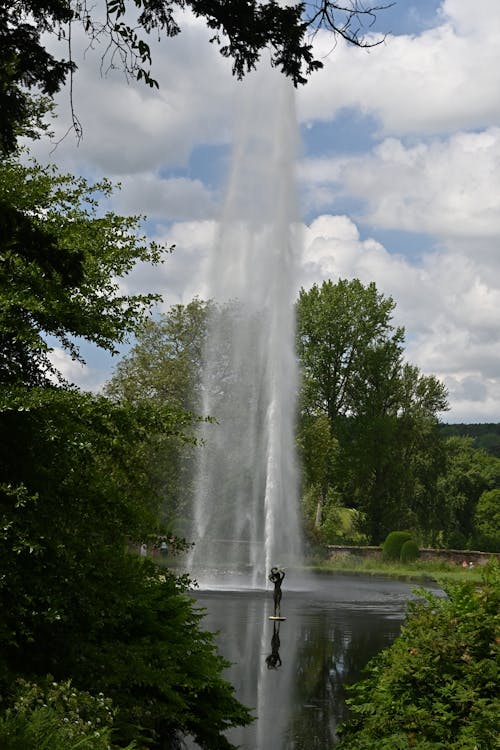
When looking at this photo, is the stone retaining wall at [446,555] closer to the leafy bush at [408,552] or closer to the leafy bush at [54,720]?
the leafy bush at [408,552]

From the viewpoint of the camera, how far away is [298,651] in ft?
58.2

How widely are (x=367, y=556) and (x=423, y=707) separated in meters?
45.6

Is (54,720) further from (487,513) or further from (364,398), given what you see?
(487,513)

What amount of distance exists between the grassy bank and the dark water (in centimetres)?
1177

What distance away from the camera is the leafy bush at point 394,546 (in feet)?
165

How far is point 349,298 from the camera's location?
6344 cm

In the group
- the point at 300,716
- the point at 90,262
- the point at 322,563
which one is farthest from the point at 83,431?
the point at 322,563

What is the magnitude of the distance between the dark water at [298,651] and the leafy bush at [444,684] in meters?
3.26

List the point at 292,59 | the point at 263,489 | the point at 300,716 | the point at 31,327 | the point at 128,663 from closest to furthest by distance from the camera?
1. the point at 292,59
2. the point at 128,663
3. the point at 31,327
4. the point at 300,716
5. the point at 263,489

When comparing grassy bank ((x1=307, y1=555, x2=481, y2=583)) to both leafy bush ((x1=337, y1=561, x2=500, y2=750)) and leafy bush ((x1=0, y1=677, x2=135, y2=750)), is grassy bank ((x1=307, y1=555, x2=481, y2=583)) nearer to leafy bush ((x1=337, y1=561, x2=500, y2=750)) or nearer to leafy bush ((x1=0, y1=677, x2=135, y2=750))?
leafy bush ((x1=337, y1=561, x2=500, y2=750))

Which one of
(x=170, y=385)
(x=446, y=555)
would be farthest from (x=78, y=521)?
(x=446, y=555)

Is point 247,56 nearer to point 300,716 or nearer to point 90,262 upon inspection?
point 90,262

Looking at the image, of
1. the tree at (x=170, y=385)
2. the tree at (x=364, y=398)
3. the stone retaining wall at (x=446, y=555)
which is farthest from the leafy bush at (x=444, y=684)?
the tree at (x=364, y=398)

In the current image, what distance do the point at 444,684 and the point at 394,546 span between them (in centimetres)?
4451
